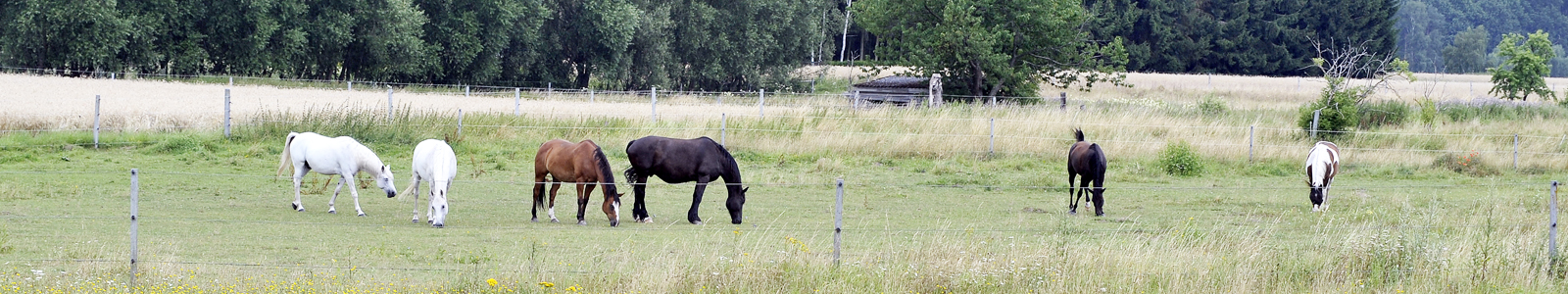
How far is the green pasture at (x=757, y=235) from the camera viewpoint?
7.38 metres

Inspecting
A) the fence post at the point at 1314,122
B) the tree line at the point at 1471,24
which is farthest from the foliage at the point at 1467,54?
the fence post at the point at 1314,122

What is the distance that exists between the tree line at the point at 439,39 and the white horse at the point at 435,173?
30451mm

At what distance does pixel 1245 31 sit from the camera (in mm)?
70125

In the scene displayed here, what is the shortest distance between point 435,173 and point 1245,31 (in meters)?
65.6

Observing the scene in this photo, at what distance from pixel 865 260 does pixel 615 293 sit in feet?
5.29

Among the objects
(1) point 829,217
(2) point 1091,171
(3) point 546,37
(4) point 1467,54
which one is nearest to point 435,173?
(1) point 829,217

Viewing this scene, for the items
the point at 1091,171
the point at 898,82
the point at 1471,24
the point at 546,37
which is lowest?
the point at 1091,171

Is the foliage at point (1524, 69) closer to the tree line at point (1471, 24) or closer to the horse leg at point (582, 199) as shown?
the horse leg at point (582, 199)

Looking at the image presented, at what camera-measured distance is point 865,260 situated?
25.7 ft

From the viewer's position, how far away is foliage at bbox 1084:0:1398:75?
228 feet

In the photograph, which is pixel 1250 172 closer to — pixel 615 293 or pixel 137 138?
pixel 615 293

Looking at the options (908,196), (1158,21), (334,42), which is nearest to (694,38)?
(334,42)

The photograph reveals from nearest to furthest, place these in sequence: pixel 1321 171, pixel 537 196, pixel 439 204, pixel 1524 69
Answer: pixel 439 204 < pixel 537 196 < pixel 1321 171 < pixel 1524 69

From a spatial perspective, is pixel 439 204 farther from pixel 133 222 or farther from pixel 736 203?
pixel 133 222
